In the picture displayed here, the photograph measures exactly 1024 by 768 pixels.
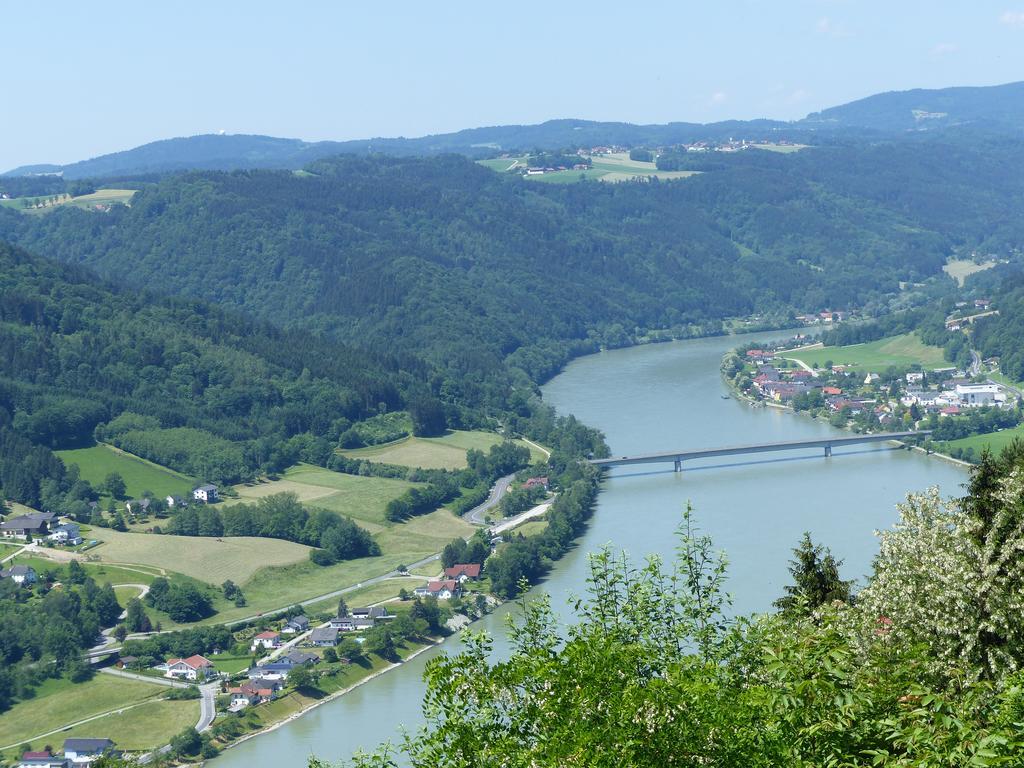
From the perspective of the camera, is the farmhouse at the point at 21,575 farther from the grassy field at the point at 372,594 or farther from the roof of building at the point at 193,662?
the roof of building at the point at 193,662

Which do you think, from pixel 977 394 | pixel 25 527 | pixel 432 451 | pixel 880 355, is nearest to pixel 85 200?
pixel 880 355

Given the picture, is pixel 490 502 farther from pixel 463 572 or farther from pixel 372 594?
pixel 372 594

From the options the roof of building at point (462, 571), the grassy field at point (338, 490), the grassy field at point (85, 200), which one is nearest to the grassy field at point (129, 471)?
the grassy field at point (338, 490)

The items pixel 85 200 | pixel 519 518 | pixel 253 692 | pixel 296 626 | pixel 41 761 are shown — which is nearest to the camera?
pixel 41 761

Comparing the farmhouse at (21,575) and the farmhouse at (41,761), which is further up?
the farmhouse at (21,575)

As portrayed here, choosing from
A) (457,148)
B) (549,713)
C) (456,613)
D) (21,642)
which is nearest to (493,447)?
(456,613)

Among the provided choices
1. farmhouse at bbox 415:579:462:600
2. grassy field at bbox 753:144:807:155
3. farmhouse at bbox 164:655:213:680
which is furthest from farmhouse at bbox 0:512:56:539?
grassy field at bbox 753:144:807:155

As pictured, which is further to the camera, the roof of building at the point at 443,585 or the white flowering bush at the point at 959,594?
the roof of building at the point at 443,585
